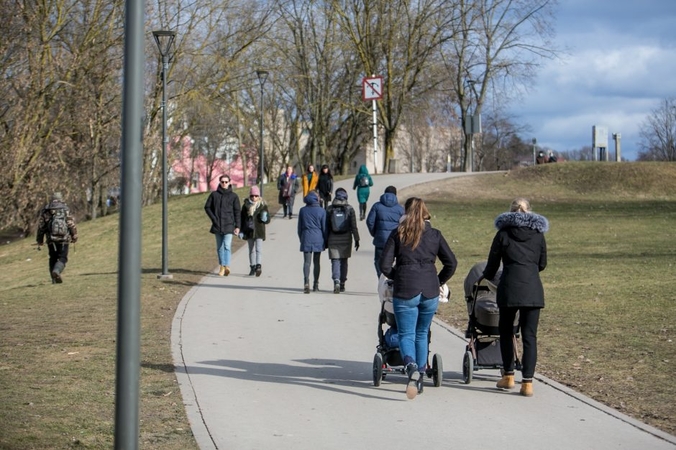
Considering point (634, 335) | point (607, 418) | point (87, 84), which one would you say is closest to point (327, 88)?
point (87, 84)

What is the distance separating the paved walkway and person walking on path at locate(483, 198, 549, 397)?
33 cm

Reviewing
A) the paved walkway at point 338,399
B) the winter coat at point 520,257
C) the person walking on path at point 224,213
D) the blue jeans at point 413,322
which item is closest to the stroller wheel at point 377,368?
the paved walkway at point 338,399

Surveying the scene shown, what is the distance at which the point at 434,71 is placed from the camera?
5644cm

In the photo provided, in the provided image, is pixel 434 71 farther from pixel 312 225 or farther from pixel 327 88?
pixel 312 225

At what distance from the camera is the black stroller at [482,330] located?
938 cm

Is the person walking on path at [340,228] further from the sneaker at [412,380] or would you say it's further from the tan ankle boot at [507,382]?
the sneaker at [412,380]

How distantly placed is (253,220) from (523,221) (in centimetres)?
1065

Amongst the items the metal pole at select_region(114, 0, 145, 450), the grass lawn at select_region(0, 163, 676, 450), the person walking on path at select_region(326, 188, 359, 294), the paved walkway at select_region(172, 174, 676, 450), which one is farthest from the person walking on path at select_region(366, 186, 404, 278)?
the metal pole at select_region(114, 0, 145, 450)

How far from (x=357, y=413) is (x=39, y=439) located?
2.57m

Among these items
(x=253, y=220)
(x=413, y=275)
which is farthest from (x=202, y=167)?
(x=413, y=275)

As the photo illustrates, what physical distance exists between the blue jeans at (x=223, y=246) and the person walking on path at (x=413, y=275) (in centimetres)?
1031

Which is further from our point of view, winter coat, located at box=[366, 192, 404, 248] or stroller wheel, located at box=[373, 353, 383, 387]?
winter coat, located at box=[366, 192, 404, 248]

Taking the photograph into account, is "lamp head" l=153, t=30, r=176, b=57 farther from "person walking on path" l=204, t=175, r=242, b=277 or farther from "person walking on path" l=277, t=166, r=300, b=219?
"person walking on path" l=277, t=166, r=300, b=219

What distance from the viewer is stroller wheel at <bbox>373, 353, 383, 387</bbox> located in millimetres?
9195
